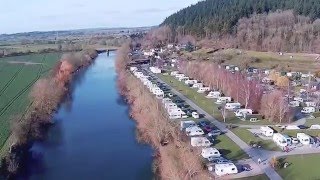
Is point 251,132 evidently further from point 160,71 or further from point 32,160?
point 160,71

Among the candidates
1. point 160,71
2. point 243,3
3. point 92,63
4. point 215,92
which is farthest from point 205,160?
point 243,3

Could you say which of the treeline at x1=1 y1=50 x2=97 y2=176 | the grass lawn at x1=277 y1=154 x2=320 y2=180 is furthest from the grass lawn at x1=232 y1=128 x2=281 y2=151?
the treeline at x1=1 y1=50 x2=97 y2=176

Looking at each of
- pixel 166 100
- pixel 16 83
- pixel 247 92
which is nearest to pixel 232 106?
pixel 247 92

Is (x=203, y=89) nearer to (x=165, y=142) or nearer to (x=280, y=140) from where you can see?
(x=165, y=142)

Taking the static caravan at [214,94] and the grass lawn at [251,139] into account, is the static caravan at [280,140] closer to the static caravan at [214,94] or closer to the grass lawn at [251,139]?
the grass lawn at [251,139]

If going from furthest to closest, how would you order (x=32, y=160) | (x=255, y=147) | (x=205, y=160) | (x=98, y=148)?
(x=98, y=148)
(x=32, y=160)
(x=255, y=147)
(x=205, y=160)

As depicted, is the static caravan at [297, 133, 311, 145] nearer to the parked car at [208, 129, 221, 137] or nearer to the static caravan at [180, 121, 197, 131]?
the parked car at [208, 129, 221, 137]
